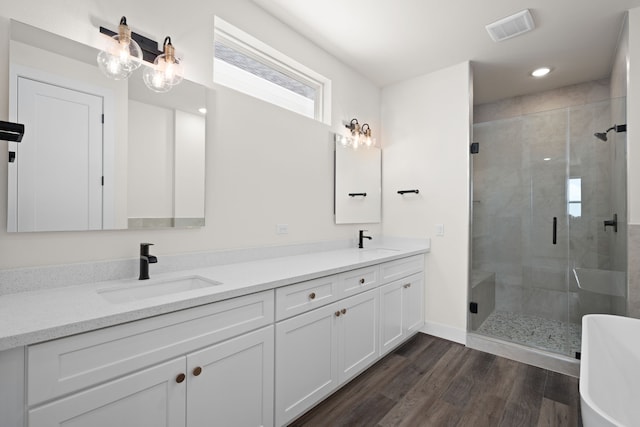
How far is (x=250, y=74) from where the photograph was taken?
93.9 inches

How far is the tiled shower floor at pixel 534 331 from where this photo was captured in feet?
8.25

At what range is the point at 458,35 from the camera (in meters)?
2.53

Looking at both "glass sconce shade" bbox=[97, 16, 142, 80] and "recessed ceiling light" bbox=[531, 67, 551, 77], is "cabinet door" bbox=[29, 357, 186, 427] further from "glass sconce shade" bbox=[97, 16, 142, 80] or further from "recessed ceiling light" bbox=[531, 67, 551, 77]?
"recessed ceiling light" bbox=[531, 67, 551, 77]

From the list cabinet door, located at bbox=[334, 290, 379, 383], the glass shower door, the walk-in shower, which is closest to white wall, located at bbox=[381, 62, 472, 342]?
the walk-in shower

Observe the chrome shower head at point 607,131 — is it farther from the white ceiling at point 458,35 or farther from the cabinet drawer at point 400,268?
the cabinet drawer at point 400,268

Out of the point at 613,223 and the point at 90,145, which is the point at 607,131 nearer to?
the point at 613,223

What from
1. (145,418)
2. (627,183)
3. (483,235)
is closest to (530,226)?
(483,235)

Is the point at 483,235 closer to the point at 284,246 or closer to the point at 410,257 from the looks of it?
the point at 410,257

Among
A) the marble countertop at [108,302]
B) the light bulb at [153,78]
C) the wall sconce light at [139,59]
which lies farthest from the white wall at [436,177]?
the light bulb at [153,78]

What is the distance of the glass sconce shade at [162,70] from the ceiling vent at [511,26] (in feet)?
7.53

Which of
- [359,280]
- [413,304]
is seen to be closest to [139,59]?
[359,280]

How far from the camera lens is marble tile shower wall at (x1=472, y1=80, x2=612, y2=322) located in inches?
97.7

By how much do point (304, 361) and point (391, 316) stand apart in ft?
3.42

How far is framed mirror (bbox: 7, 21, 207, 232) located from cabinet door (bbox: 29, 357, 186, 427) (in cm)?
79
